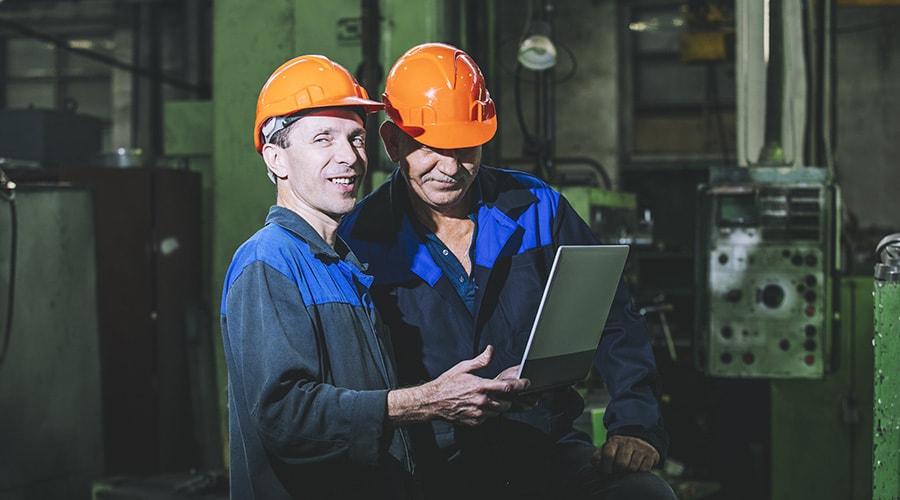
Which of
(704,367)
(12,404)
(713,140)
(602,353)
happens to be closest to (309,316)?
(602,353)

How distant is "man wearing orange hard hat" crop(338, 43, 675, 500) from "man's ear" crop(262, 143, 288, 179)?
1.31 feet

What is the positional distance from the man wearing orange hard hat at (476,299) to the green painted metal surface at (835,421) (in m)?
2.04

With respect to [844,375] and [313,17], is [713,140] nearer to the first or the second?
[844,375]

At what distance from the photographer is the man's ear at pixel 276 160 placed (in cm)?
168

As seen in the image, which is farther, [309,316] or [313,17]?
[313,17]

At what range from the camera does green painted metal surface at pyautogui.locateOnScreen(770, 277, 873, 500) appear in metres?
3.74

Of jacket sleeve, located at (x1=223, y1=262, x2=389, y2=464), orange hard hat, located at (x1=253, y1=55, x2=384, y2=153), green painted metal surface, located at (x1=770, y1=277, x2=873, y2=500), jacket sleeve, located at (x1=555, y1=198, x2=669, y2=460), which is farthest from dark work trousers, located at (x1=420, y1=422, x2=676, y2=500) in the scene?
green painted metal surface, located at (x1=770, y1=277, x2=873, y2=500)

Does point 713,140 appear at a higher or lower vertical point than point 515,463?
higher

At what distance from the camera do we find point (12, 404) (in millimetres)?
3092

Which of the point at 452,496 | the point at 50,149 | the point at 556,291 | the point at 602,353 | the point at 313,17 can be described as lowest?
the point at 452,496

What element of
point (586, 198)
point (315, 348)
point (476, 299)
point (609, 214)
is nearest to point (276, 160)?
point (315, 348)

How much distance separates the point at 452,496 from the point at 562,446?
26 centimetres

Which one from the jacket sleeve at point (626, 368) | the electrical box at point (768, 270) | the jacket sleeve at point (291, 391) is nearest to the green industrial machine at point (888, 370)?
the jacket sleeve at point (626, 368)

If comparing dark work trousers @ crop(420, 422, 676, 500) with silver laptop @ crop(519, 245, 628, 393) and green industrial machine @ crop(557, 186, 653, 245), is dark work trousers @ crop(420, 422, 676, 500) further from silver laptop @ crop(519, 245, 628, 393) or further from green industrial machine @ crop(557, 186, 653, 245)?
green industrial machine @ crop(557, 186, 653, 245)
